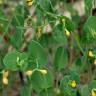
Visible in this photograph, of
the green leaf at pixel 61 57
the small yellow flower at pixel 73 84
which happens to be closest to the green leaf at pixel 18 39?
the green leaf at pixel 61 57

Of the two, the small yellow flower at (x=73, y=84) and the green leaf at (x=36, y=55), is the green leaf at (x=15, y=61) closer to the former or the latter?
the green leaf at (x=36, y=55)

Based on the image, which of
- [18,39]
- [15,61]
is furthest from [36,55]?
[18,39]

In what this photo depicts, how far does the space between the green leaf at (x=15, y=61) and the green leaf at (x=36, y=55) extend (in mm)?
21

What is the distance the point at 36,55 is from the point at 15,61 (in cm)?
7

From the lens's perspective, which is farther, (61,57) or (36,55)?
(61,57)

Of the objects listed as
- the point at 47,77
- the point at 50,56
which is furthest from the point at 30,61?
the point at 50,56

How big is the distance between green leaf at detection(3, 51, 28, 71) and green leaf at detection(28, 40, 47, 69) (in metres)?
0.02

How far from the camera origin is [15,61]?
1361 mm

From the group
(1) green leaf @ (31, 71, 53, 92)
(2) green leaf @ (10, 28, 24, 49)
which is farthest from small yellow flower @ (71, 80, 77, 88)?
(2) green leaf @ (10, 28, 24, 49)

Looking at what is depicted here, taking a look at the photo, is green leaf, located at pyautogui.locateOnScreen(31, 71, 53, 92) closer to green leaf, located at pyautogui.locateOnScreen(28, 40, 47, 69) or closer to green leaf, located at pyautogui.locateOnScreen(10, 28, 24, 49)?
green leaf, located at pyautogui.locateOnScreen(28, 40, 47, 69)

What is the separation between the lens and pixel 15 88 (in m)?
2.12

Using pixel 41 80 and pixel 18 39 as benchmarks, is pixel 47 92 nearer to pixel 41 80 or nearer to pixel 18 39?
pixel 41 80

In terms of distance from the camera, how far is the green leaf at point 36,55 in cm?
135

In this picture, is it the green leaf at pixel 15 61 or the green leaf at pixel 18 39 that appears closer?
the green leaf at pixel 15 61
